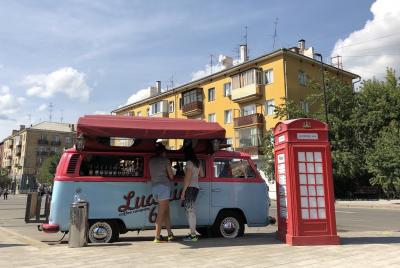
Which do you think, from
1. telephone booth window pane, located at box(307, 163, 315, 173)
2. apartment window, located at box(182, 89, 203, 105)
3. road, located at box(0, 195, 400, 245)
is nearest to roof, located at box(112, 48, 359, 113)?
apartment window, located at box(182, 89, 203, 105)

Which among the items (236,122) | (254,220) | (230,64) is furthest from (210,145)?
(230,64)

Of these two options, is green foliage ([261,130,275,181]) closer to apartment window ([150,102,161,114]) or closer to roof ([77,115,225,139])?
apartment window ([150,102,161,114])

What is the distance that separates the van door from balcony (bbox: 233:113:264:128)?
33.3 metres

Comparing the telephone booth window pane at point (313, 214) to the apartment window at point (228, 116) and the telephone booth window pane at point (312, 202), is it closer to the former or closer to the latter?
the telephone booth window pane at point (312, 202)

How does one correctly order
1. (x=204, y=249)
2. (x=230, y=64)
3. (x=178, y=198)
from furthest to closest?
(x=230, y=64) → (x=178, y=198) → (x=204, y=249)

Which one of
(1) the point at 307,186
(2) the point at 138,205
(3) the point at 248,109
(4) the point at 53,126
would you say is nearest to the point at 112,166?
(2) the point at 138,205

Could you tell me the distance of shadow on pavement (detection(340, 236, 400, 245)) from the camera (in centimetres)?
931

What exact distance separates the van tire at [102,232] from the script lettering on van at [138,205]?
372mm

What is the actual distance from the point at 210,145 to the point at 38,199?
4.88 meters

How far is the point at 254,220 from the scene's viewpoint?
10.2 meters

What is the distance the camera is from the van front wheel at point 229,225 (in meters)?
10.1

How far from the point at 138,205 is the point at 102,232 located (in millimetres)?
939

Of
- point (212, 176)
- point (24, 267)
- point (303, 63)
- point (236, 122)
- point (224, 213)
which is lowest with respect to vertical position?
point (24, 267)

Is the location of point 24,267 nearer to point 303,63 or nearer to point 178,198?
point 178,198
